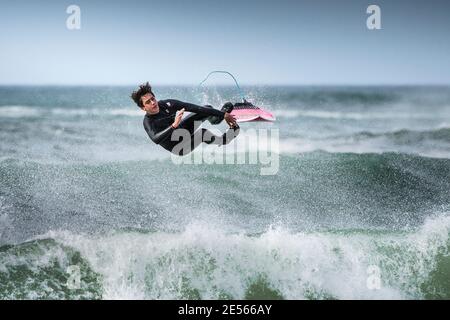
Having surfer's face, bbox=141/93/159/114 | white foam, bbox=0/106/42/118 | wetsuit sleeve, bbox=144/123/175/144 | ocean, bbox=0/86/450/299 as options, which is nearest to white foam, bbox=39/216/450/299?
ocean, bbox=0/86/450/299

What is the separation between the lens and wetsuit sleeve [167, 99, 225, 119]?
5.04 metres

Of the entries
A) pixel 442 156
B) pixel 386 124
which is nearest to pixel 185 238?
pixel 442 156

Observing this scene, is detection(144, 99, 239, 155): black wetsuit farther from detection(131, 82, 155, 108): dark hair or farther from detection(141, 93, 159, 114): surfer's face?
detection(131, 82, 155, 108): dark hair

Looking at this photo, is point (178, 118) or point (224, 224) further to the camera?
point (224, 224)

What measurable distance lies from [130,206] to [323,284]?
4.10m

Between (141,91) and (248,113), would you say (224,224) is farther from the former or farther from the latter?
(141,91)

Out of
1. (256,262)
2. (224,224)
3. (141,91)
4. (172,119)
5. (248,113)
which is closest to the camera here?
(141,91)

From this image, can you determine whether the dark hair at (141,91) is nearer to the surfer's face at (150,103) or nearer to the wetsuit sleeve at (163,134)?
the surfer's face at (150,103)

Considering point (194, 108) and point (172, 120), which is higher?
point (194, 108)

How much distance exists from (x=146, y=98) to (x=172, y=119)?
35cm

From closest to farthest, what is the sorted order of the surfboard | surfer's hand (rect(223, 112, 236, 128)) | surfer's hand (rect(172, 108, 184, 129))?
surfer's hand (rect(172, 108, 184, 129)) < surfer's hand (rect(223, 112, 236, 128)) < the surfboard

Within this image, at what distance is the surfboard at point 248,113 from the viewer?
17.9 ft

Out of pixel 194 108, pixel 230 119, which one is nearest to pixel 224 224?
pixel 230 119

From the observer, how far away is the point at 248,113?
5488 mm
